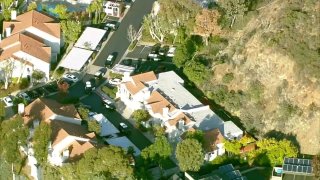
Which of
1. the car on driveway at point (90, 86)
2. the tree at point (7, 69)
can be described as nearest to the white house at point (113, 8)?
the car on driveway at point (90, 86)

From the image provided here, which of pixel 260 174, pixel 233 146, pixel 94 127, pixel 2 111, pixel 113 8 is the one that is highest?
pixel 113 8

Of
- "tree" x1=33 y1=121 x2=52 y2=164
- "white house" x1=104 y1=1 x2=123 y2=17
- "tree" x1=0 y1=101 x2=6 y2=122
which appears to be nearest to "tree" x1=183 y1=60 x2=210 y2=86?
"white house" x1=104 y1=1 x2=123 y2=17

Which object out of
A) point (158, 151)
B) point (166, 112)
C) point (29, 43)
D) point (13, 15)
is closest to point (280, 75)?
point (166, 112)

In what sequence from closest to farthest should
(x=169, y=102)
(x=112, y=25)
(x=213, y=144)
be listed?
(x=213, y=144)
(x=169, y=102)
(x=112, y=25)

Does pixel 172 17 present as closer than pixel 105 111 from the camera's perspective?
No

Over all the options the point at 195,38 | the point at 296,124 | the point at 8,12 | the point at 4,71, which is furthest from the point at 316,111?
the point at 8,12

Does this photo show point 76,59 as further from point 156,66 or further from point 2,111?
point 2,111

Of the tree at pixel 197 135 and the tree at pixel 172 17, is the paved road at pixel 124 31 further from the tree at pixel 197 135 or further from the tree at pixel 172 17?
the tree at pixel 197 135
